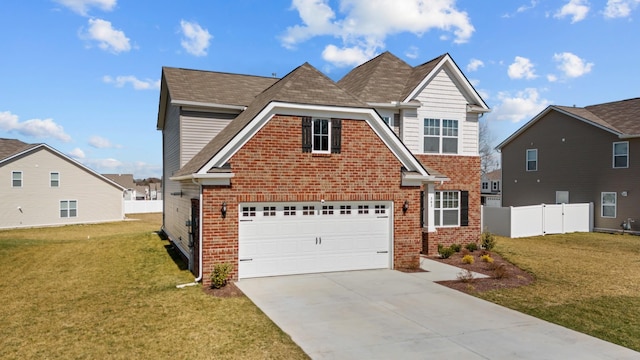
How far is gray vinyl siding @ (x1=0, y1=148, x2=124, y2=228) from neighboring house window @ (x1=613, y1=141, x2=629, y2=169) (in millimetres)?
39950

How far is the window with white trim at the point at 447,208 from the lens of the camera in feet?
→ 58.5

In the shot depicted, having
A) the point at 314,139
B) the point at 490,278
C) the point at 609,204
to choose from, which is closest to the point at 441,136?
the point at 490,278

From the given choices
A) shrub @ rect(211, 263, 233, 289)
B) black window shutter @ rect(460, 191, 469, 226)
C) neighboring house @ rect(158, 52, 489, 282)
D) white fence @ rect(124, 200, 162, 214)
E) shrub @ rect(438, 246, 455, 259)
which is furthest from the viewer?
white fence @ rect(124, 200, 162, 214)

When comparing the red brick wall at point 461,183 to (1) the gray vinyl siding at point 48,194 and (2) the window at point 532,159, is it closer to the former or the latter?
(2) the window at point 532,159

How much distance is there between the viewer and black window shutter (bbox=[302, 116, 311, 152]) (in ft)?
41.1

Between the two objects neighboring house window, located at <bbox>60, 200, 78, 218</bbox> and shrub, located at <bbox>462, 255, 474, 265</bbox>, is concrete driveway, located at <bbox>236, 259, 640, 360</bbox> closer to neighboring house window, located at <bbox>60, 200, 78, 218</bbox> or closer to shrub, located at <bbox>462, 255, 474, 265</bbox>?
shrub, located at <bbox>462, 255, 474, 265</bbox>

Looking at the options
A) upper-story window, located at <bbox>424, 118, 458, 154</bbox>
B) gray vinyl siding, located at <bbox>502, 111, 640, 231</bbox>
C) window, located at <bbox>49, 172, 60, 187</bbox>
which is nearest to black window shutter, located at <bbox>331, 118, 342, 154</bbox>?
upper-story window, located at <bbox>424, 118, 458, 154</bbox>

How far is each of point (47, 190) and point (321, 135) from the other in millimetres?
32230

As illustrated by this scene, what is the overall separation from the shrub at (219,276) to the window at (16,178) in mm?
31411

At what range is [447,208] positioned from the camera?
59.2ft

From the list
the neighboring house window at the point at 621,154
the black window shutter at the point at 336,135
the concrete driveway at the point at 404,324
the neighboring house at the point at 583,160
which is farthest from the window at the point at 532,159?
the black window shutter at the point at 336,135

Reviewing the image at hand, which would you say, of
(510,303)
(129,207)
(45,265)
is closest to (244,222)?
(510,303)

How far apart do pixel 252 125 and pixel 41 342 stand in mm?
6951

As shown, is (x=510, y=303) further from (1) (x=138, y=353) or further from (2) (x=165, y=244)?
(2) (x=165, y=244)
